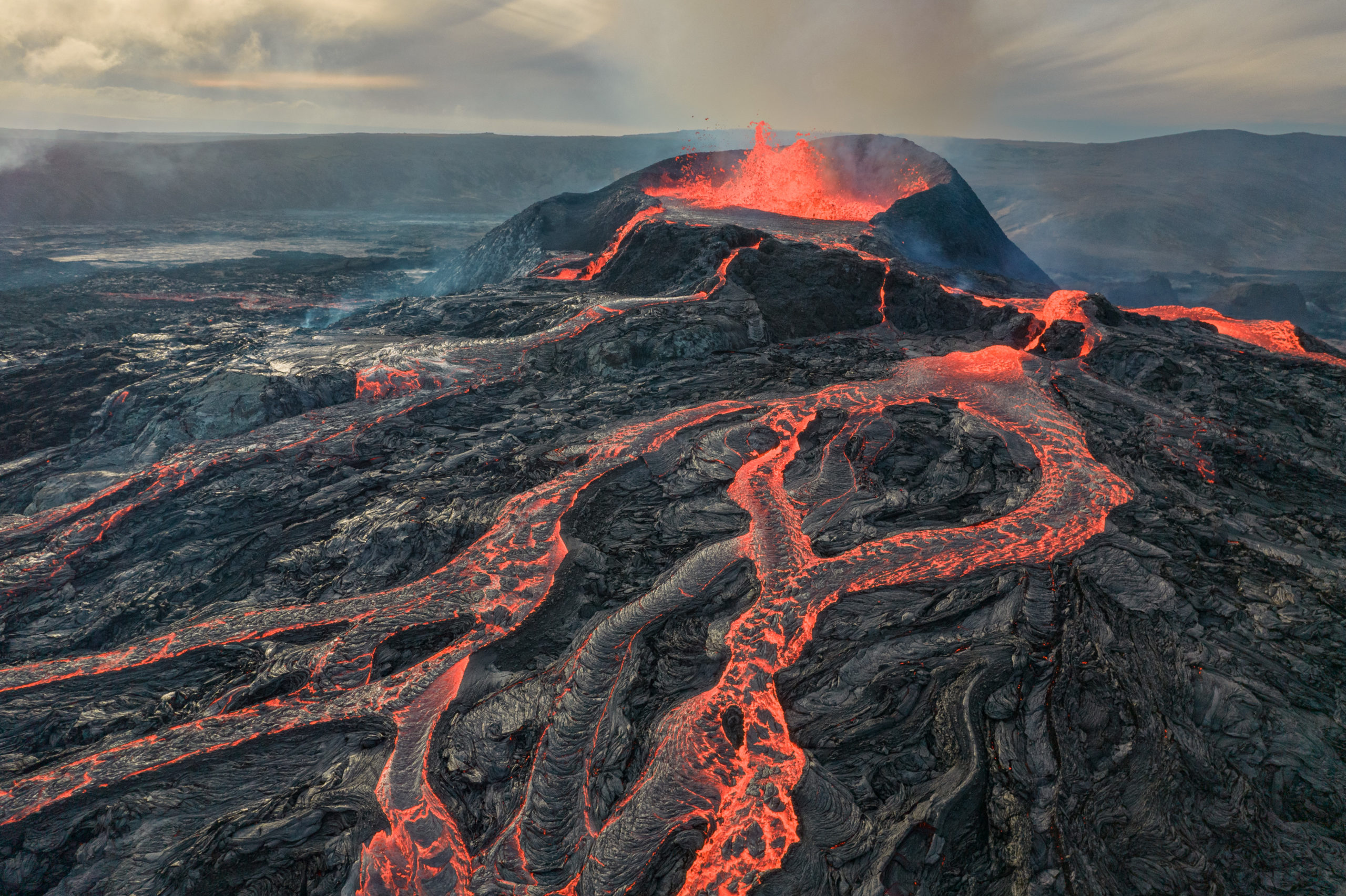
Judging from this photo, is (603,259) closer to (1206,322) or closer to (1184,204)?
(1206,322)

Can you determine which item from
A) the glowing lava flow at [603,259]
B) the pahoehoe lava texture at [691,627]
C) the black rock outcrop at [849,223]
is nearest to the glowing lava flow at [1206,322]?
the pahoehoe lava texture at [691,627]

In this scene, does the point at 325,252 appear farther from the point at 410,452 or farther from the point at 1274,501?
the point at 1274,501

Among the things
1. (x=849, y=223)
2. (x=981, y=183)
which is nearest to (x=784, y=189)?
(x=849, y=223)

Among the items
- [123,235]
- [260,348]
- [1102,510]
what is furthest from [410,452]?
[123,235]

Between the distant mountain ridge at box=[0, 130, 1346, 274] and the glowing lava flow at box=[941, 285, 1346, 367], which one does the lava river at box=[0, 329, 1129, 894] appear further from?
the distant mountain ridge at box=[0, 130, 1346, 274]

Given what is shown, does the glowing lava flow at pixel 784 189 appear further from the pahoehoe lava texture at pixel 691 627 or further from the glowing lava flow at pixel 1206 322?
the pahoehoe lava texture at pixel 691 627

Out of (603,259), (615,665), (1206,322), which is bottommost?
(615,665)

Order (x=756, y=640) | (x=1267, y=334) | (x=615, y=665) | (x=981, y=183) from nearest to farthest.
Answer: (x=615, y=665), (x=756, y=640), (x=1267, y=334), (x=981, y=183)

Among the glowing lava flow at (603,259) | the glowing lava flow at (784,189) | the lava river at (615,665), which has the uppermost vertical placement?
the glowing lava flow at (784,189)
